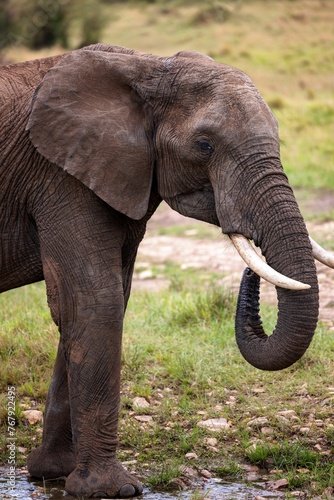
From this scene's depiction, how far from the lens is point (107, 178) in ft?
14.8

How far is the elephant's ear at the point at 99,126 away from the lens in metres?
4.51

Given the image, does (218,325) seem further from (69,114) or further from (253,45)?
(253,45)

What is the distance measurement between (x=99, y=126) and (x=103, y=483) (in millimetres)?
1601

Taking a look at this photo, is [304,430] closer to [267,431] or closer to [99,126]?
[267,431]

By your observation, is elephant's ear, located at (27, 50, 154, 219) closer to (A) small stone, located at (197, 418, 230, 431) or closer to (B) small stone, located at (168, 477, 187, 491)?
(B) small stone, located at (168, 477, 187, 491)

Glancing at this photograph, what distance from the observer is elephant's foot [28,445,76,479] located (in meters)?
5.14

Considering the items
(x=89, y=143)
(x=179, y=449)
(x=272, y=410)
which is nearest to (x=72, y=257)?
(x=89, y=143)

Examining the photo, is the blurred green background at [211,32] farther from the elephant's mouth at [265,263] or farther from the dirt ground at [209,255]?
the elephant's mouth at [265,263]

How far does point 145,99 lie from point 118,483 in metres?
1.74

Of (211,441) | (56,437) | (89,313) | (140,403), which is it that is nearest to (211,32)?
(140,403)

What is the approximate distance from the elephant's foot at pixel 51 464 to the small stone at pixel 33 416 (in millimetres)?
576

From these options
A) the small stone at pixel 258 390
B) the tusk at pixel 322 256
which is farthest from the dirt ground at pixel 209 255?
the tusk at pixel 322 256

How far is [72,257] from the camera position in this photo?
453 cm

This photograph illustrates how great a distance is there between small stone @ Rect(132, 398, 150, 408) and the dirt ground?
1955 millimetres
